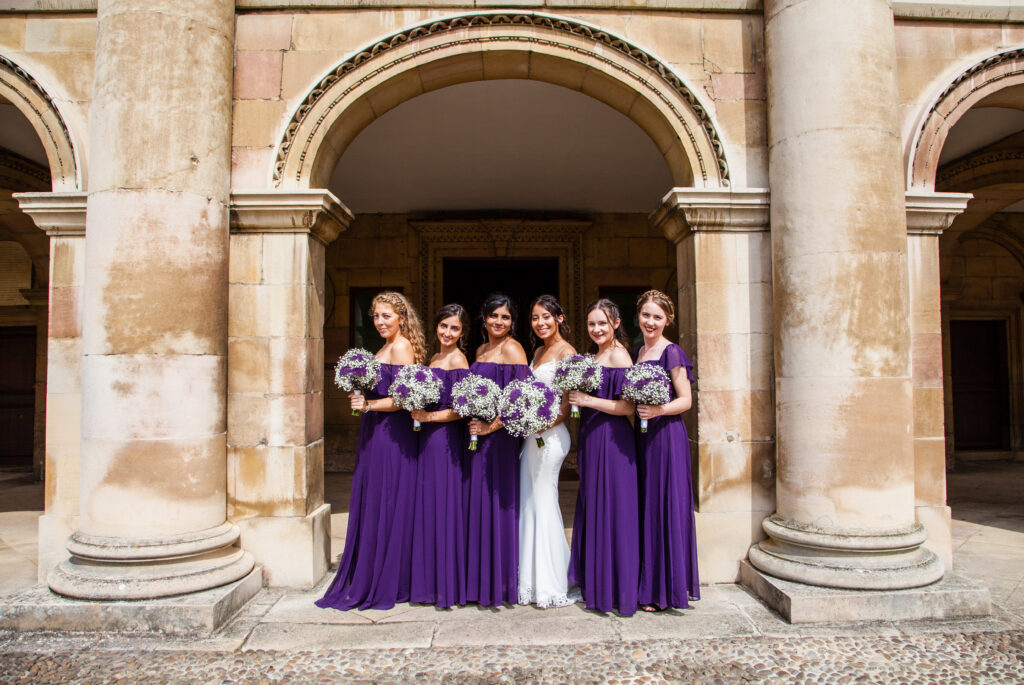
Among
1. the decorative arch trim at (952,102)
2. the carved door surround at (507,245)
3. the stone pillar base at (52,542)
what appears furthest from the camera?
the carved door surround at (507,245)

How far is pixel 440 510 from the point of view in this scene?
12.5ft

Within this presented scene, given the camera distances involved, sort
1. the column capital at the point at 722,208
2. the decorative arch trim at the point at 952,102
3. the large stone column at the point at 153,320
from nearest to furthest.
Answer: the large stone column at the point at 153,320 < the column capital at the point at 722,208 < the decorative arch trim at the point at 952,102

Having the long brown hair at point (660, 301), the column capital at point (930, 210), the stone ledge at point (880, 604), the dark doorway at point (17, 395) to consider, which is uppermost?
the column capital at point (930, 210)

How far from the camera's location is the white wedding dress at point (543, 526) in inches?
150

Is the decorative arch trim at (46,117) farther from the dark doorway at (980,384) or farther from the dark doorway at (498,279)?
the dark doorway at (980,384)

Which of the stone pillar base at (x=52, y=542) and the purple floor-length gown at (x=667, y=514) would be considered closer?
the purple floor-length gown at (x=667, y=514)

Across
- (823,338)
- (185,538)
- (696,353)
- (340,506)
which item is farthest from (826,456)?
(340,506)

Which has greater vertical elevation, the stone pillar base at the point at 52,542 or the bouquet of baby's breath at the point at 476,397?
the bouquet of baby's breath at the point at 476,397

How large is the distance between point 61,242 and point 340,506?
372 centimetres

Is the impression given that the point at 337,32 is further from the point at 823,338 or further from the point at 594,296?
the point at 594,296

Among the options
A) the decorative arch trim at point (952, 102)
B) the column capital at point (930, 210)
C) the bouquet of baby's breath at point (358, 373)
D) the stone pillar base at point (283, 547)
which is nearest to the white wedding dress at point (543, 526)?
the bouquet of baby's breath at point (358, 373)

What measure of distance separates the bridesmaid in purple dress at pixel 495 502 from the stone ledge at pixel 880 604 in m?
1.65

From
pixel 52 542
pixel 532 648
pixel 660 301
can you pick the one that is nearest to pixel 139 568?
pixel 52 542

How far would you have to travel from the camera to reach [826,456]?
387 centimetres
